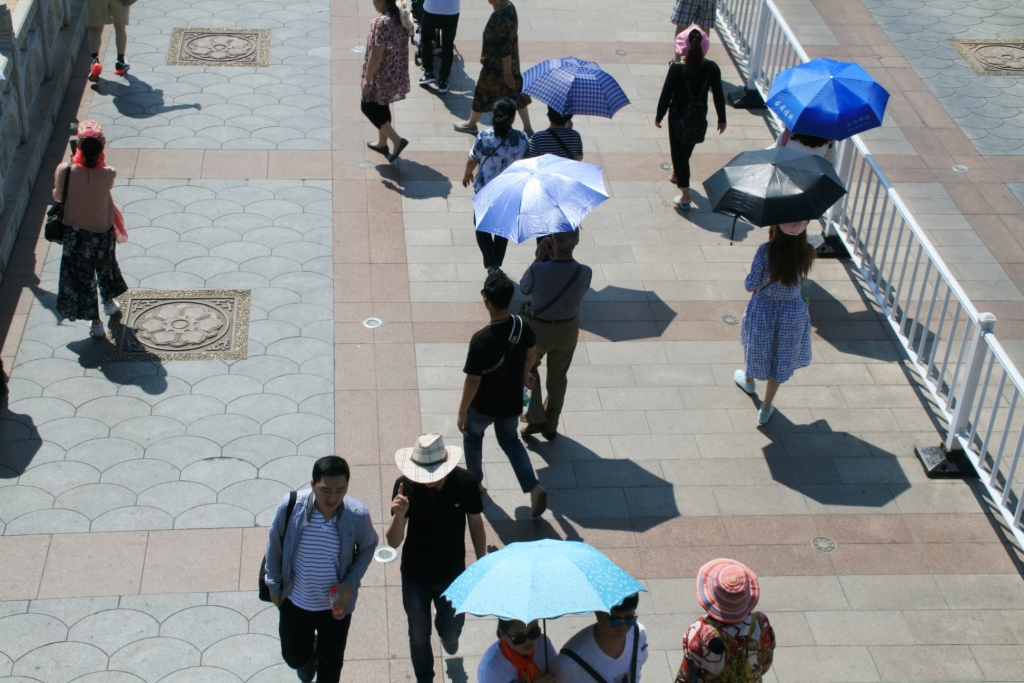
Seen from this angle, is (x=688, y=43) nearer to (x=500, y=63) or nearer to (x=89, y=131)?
(x=500, y=63)

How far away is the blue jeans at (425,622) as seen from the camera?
19.2 feet

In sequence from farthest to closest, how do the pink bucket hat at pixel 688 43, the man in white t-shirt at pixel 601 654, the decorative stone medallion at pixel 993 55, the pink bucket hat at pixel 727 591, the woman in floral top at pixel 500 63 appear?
1. the decorative stone medallion at pixel 993 55
2. the woman in floral top at pixel 500 63
3. the pink bucket hat at pixel 688 43
4. the pink bucket hat at pixel 727 591
5. the man in white t-shirt at pixel 601 654

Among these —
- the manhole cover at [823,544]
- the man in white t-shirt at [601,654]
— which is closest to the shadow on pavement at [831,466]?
the manhole cover at [823,544]

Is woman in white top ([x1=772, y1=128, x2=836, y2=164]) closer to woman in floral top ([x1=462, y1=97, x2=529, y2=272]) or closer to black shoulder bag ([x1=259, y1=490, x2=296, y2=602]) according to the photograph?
woman in floral top ([x1=462, y1=97, x2=529, y2=272])

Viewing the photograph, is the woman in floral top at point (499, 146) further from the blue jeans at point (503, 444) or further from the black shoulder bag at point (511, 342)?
the black shoulder bag at point (511, 342)

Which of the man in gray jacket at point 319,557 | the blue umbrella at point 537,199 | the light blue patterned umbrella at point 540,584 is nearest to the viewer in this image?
the light blue patterned umbrella at point 540,584

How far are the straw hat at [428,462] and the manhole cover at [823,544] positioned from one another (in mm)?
2901

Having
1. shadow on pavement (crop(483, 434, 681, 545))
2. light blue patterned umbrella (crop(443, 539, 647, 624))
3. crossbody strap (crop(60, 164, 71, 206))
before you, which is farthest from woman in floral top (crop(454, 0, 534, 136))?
light blue patterned umbrella (crop(443, 539, 647, 624))

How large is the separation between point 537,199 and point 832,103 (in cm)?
314

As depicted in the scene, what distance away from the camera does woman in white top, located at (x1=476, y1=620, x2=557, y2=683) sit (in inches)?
183

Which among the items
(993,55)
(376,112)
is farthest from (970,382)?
(993,55)

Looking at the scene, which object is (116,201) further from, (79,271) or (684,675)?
(684,675)

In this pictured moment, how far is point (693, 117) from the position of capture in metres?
10.8

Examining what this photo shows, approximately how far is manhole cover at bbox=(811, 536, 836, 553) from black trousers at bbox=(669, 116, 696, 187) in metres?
4.63
